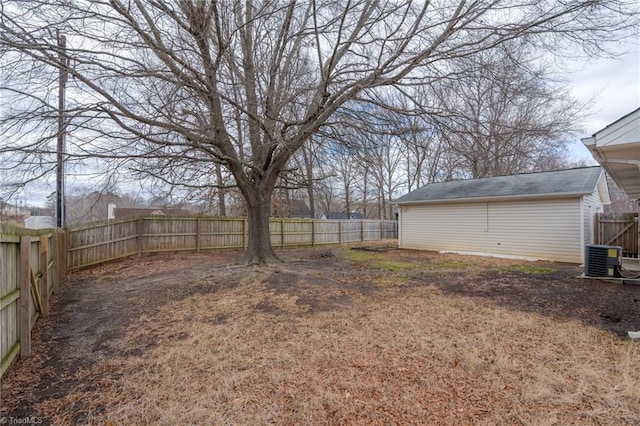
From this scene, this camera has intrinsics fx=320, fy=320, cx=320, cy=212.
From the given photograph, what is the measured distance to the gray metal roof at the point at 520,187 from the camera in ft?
34.1

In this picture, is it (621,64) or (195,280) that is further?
(195,280)

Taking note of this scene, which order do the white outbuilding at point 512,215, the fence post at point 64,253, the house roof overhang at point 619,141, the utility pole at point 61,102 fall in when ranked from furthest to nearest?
the white outbuilding at point 512,215 < the fence post at point 64,253 < the utility pole at point 61,102 < the house roof overhang at point 619,141

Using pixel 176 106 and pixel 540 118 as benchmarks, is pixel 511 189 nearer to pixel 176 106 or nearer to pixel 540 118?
pixel 540 118

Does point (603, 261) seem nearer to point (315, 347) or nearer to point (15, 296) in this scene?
point (315, 347)

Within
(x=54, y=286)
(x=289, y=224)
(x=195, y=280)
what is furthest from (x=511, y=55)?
(x=289, y=224)

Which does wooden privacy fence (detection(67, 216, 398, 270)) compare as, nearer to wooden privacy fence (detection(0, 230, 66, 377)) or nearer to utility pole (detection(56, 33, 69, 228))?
utility pole (detection(56, 33, 69, 228))

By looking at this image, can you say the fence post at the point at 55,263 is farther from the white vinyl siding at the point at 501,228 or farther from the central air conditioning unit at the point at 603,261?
the white vinyl siding at the point at 501,228

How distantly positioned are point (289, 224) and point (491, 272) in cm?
914

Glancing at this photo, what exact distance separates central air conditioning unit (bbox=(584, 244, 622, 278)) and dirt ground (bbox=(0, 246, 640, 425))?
322 mm

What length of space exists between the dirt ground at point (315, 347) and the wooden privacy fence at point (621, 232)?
200 inches

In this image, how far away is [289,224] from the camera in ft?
50.0

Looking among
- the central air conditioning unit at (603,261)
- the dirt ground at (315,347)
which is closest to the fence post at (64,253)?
the dirt ground at (315,347)

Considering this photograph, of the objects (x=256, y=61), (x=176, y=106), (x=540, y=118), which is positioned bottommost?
(x=176, y=106)

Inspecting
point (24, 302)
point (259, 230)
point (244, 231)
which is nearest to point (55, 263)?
point (24, 302)
